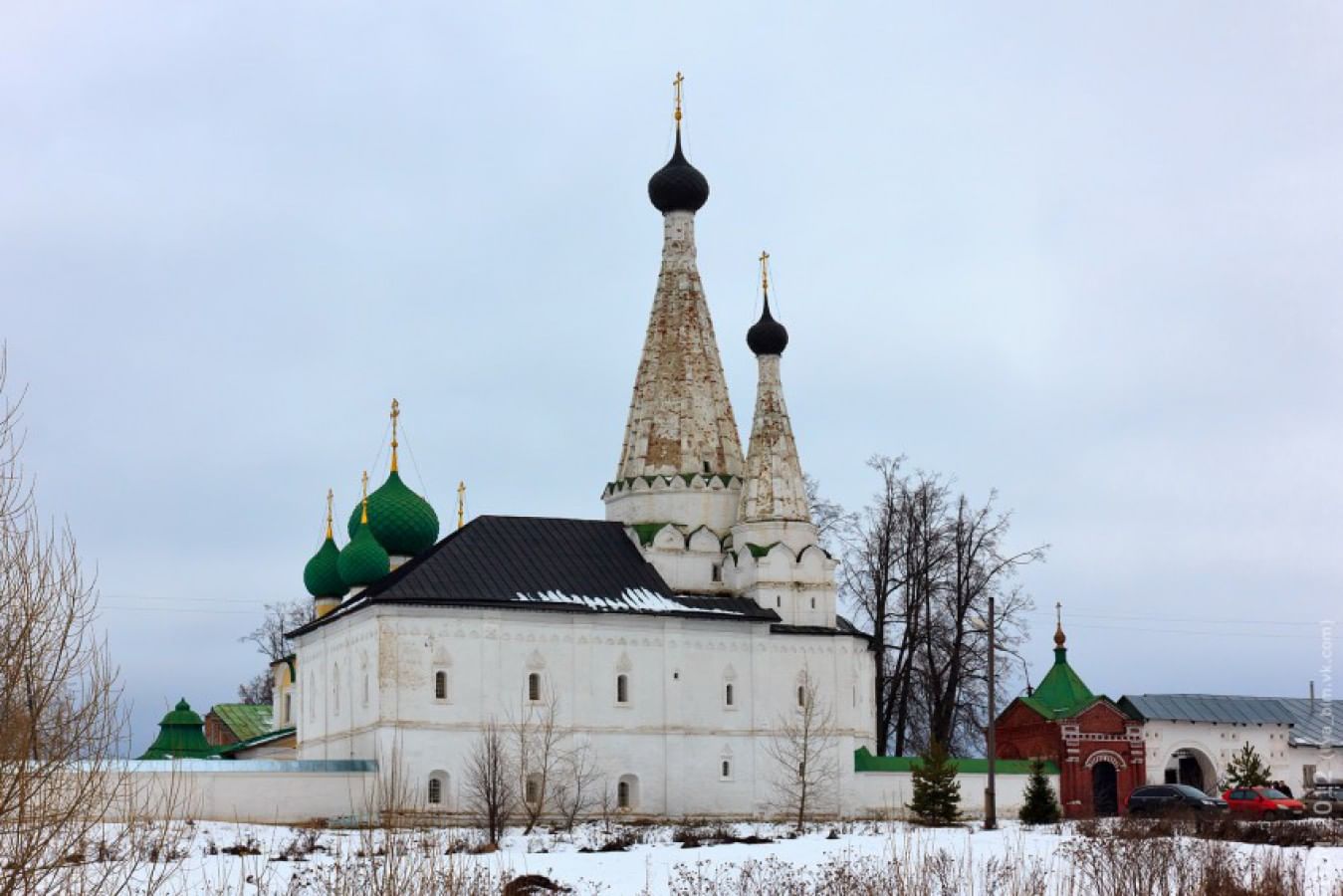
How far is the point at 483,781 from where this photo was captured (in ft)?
102

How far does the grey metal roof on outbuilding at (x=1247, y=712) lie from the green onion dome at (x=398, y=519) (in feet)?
54.3

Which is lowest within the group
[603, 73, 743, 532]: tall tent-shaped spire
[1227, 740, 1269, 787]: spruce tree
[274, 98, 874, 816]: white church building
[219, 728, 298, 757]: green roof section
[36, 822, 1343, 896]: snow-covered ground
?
[36, 822, 1343, 896]: snow-covered ground

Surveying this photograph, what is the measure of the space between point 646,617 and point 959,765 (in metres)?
8.13

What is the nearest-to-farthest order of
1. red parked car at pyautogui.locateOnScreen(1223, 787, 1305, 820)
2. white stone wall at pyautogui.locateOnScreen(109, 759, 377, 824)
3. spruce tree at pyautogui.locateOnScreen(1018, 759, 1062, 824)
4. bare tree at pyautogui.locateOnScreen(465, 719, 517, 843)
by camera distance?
bare tree at pyautogui.locateOnScreen(465, 719, 517, 843) → white stone wall at pyautogui.locateOnScreen(109, 759, 377, 824) → red parked car at pyautogui.locateOnScreen(1223, 787, 1305, 820) → spruce tree at pyautogui.locateOnScreen(1018, 759, 1062, 824)

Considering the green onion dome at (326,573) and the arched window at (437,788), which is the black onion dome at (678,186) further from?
the arched window at (437,788)

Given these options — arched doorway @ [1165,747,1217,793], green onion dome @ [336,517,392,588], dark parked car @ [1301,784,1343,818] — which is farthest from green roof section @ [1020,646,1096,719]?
green onion dome @ [336,517,392,588]

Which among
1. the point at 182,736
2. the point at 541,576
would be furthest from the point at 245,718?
the point at 541,576

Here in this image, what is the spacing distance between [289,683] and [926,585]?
15740 mm

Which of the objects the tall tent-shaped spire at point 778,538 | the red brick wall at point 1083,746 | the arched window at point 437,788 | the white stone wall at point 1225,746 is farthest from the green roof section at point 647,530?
the white stone wall at point 1225,746

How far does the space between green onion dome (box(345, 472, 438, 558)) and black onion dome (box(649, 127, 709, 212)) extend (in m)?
8.47

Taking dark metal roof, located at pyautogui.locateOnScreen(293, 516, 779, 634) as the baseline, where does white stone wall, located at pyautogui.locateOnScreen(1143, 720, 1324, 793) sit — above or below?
below

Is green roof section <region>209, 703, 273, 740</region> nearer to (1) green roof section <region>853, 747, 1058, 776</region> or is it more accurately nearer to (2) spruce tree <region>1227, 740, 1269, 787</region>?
(1) green roof section <region>853, 747, 1058, 776</region>

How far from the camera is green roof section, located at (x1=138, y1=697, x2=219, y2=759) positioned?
144 feet

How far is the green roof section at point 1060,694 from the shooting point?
4225 cm
